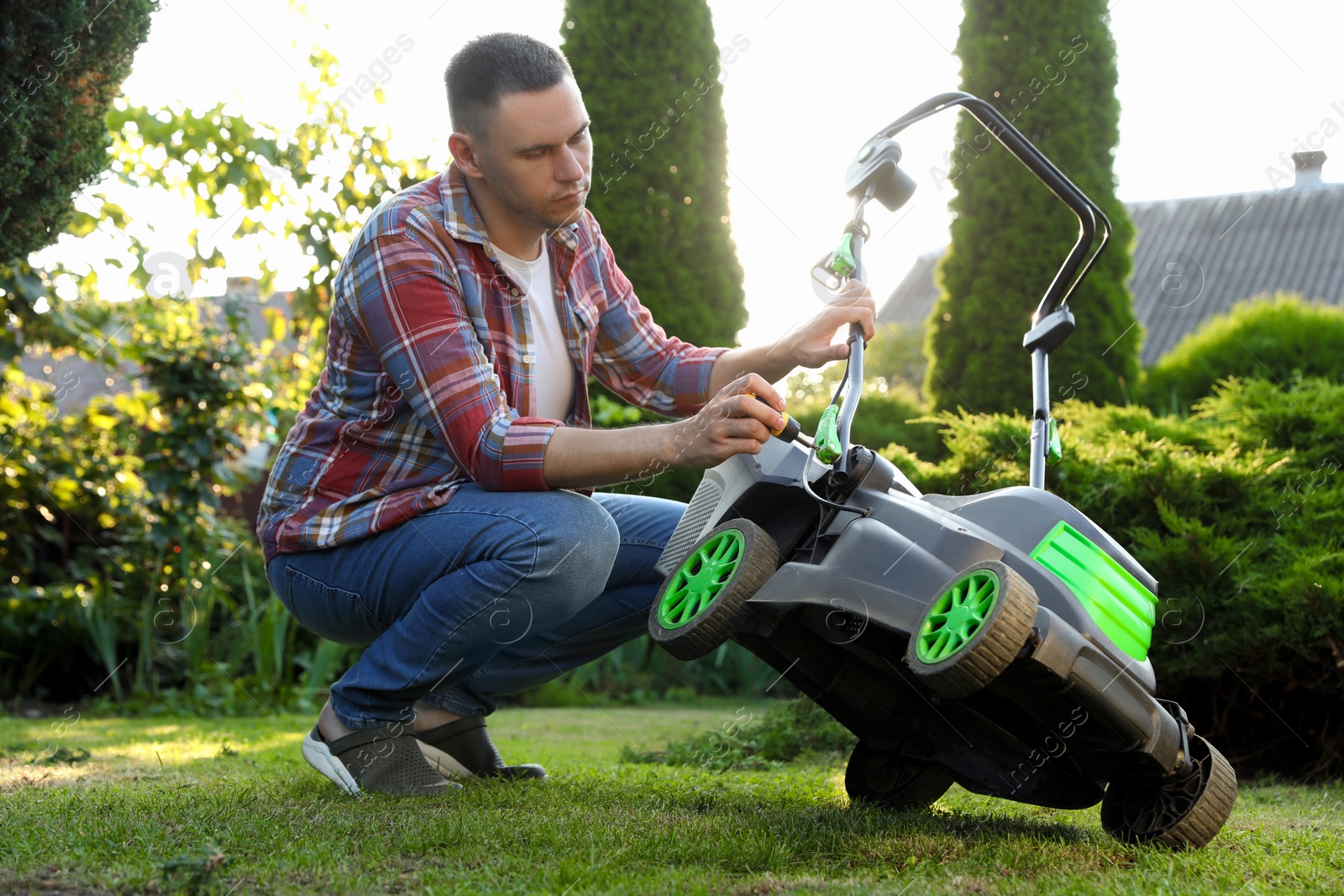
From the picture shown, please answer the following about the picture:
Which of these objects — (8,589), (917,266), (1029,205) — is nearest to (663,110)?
(1029,205)

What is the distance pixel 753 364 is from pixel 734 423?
2.09 feet

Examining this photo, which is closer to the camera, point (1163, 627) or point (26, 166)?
point (26, 166)

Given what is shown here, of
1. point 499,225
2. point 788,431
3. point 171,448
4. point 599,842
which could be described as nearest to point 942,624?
point 788,431

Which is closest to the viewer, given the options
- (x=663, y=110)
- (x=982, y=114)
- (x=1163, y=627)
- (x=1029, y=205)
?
(x=982, y=114)

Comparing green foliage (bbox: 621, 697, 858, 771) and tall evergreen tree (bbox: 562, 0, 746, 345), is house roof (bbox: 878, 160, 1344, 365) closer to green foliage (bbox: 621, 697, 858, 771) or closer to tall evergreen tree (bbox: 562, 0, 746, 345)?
tall evergreen tree (bbox: 562, 0, 746, 345)

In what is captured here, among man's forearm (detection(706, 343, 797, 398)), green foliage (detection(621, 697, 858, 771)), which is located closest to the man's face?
man's forearm (detection(706, 343, 797, 398))

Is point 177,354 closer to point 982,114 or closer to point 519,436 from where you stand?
point 519,436

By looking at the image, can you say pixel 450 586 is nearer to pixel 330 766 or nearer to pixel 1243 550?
pixel 330 766

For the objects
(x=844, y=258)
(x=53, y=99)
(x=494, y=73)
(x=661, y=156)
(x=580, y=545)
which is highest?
(x=661, y=156)

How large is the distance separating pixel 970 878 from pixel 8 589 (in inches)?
193

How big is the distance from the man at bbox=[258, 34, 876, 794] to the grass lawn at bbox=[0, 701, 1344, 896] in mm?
228

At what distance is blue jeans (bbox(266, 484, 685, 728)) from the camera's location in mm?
2037

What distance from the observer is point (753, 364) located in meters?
2.37

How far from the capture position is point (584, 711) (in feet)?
16.6
